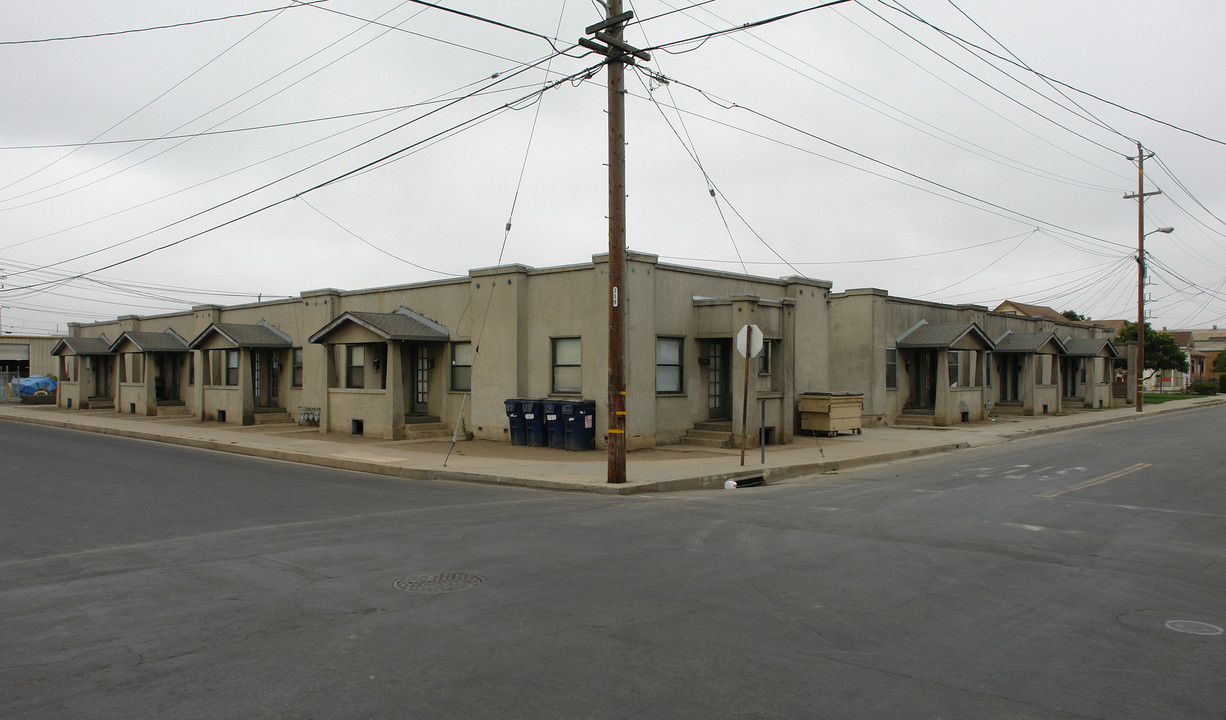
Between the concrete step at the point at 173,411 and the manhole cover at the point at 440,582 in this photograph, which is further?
the concrete step at the point at 173,411

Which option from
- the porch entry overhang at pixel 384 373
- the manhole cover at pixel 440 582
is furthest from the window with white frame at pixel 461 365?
the manhole cover at pixel 440 582

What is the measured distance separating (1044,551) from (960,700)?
4.70 m

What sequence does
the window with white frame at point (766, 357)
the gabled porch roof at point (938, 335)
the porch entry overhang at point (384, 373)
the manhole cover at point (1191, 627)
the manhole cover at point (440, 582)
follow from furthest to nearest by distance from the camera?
the gabled porch roof at point (938, 335) → the porch entry overhang at point (384, 373) → the window with white frame at point (766, 357) → the manhole cover at point (440, 582) → the manhole cover at point (1191, 627)

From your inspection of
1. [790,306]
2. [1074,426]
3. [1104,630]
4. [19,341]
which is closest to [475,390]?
[790,306]

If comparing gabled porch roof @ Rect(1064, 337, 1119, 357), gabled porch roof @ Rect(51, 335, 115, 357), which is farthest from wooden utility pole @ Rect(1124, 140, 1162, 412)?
gabled porch roof @ Rect(51, 335, 115, 357)

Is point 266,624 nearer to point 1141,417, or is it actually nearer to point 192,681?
point 192,681

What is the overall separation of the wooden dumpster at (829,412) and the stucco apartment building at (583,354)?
21.6 inches

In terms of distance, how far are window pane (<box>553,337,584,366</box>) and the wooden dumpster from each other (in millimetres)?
7228

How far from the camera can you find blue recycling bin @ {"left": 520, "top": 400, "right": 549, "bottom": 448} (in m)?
19.7

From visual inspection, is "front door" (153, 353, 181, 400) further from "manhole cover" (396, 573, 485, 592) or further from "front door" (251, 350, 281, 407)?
"manhole cover" (396, 573, 485, 592)

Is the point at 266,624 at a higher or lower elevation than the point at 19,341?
lower

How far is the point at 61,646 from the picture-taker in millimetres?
5312

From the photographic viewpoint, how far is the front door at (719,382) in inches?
840

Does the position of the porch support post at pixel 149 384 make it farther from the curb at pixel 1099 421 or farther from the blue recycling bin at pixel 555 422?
the curb at pixel 1099 421
